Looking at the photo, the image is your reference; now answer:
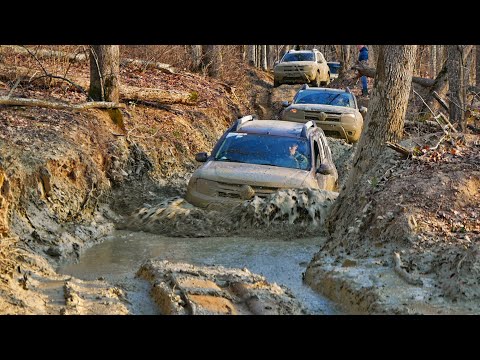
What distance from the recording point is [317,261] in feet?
32.6

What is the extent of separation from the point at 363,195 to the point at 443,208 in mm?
1367

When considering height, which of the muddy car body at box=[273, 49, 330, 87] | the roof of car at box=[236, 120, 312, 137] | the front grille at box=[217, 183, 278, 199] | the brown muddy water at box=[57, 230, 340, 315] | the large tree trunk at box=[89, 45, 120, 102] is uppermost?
the large tree trunk at box=[89, 45, 120, 102]

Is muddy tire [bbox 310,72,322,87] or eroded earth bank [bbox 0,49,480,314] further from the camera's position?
muddy tire [bbox 310,72,322,87]

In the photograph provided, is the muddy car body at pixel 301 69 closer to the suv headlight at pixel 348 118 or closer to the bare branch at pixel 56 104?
the suv headlight at pixel 348 118

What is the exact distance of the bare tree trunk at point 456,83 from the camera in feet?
63.6

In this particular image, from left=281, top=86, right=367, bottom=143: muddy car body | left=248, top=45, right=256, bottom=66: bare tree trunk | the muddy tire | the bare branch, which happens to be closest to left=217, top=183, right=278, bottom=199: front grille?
the bare branch

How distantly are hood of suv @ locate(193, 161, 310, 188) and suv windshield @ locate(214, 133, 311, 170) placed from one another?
8.9 inches

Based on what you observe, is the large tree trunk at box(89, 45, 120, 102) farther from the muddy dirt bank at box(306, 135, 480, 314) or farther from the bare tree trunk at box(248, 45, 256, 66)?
the bare tree trunk at box(248, 45, 256, 66)

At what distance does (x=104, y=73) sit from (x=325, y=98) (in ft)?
26.1

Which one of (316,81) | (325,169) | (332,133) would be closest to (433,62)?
(316,81)

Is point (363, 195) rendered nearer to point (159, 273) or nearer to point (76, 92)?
point (159, 273)

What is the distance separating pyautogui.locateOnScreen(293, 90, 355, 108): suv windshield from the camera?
22.8 m

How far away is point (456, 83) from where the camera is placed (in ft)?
64.8

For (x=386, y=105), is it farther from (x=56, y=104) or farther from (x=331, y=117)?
(x=331, y=117)
